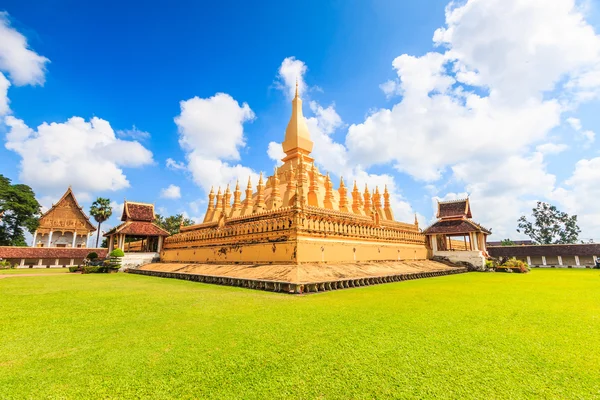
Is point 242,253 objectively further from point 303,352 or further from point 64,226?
point 64,226

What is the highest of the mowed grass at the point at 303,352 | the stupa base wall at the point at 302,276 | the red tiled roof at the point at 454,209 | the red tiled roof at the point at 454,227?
the red tiled roof at the point at 454,209

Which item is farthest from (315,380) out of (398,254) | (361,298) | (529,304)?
(398,254)

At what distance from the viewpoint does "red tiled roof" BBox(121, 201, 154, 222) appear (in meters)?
27.9

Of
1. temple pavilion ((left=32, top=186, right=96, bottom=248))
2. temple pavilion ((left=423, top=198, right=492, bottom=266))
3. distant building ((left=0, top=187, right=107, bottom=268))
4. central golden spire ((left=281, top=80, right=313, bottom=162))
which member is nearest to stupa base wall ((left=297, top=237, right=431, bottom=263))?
temple pavilion ((left=423, top=198, right=492, bottom=266))

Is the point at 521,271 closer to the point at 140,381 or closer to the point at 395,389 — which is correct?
the point at 395,389

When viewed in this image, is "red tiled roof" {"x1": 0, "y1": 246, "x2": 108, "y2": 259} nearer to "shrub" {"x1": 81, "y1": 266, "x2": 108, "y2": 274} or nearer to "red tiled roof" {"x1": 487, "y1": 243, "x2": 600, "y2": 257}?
"shrub" {"x1": 81, "y1": 266, "x2": 108, "y2": 274}

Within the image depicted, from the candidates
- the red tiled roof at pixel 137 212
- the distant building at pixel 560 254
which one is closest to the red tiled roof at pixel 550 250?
the distant building at pixel 560 254

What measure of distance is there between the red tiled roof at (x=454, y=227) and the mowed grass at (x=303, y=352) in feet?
61.5

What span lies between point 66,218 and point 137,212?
810 inches

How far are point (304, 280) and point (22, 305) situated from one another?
8417 millimetres

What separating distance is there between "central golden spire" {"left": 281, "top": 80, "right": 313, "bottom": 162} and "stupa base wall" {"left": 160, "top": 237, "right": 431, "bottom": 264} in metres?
12.5

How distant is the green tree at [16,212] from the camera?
3556cm

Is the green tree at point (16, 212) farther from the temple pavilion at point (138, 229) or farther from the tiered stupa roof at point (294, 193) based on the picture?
the tiered stupa roof at point (294, 193)

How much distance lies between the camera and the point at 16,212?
36.5m
